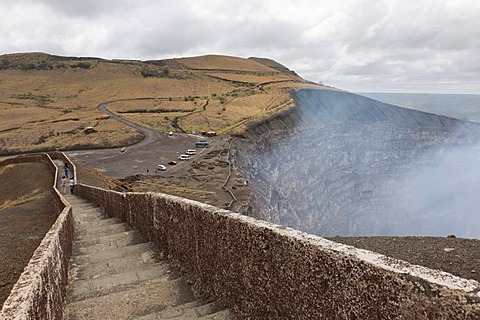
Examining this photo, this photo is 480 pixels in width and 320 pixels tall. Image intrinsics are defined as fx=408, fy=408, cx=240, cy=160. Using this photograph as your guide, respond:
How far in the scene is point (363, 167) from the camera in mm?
81500

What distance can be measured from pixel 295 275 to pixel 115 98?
9758cm

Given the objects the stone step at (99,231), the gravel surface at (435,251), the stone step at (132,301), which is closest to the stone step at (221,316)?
the stone step at (132,301)

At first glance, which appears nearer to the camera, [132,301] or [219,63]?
[132,301]

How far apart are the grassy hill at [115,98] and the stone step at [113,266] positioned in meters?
52.4

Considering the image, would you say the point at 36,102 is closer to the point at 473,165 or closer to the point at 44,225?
the point at 44,225

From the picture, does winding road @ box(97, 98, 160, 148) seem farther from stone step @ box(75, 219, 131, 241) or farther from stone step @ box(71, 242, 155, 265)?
stone step @ box(71, 242, 155, 265)

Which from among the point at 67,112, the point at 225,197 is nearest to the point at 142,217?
the point at 225,197

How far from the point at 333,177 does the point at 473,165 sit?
42042 millimetres

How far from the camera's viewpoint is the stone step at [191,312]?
4.46 metres

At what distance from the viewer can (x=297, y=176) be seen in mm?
65125

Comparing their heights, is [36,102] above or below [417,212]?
above

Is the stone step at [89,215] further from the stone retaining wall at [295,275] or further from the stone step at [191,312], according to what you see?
the stone step at [191,312]

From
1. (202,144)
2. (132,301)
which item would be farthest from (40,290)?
(202,144)

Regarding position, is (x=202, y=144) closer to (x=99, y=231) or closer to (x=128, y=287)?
(x=99, y=231)
